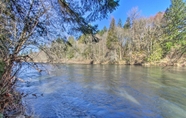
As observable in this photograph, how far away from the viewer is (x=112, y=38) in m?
41.0

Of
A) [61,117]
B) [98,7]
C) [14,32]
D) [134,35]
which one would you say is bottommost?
[61,117]

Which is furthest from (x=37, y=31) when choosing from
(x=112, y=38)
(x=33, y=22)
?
(x=112, y=38)

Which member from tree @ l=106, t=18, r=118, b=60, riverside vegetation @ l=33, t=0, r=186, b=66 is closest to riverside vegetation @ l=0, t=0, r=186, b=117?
riverside vegetation @ l=33, t=0, r=186, b=66

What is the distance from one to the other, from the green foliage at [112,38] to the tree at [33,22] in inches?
1382

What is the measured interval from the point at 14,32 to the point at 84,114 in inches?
153

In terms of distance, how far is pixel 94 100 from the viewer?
25.2 ft

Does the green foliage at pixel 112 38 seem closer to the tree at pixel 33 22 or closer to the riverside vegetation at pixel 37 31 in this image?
the riverside vegetation at pixel 37 31

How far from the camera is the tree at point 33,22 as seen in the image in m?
3.21

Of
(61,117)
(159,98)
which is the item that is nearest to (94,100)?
(61,117)

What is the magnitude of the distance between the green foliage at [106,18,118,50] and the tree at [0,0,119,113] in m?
35.1

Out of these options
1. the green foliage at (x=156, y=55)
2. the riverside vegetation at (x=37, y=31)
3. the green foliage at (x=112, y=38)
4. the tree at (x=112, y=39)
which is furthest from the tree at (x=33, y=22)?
the green foliage at (x=112, y=38)

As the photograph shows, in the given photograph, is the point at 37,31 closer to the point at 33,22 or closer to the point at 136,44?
the point at 33,22

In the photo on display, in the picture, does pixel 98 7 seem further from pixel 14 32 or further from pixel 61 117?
pixel 61 117

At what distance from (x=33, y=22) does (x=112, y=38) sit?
125 ft
